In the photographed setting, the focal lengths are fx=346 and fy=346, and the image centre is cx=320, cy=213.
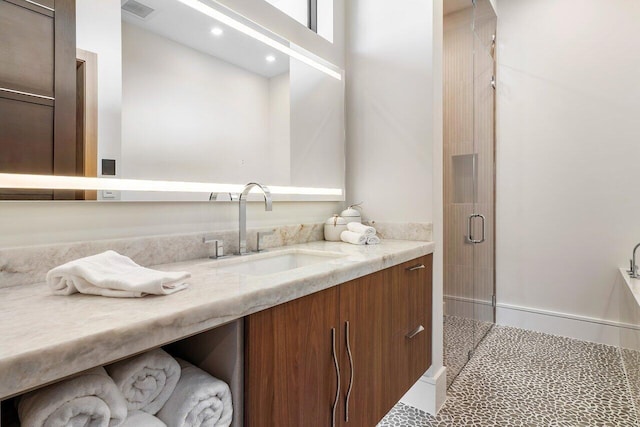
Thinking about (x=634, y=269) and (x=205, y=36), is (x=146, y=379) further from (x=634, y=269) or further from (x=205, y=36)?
(x=634, y=269)

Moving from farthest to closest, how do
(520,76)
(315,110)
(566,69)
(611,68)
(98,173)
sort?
(520,76)
(566,69)
(611,68)
(315,110)
(98,173)

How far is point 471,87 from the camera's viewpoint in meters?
2.33

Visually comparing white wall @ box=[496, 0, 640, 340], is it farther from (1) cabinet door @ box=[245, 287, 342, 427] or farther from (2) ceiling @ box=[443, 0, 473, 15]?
(1) cabinet door @ box=[245, 287, 342, 427]

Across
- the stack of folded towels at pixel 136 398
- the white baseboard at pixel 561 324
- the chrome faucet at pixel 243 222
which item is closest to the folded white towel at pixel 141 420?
the stack of folded towels at pixel 136 398

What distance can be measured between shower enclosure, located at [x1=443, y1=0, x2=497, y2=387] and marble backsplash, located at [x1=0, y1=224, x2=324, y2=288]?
1.05 meters

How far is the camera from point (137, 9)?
120cm

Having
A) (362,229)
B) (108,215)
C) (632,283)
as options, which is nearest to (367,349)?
(362,229)

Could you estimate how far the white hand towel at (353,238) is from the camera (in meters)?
1.73

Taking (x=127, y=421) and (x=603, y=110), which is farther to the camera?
(x=603, y=110)

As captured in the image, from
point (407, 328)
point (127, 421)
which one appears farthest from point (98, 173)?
point (407, 328)

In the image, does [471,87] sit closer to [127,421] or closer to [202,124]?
[202,124]

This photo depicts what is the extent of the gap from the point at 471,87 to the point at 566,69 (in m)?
1.05

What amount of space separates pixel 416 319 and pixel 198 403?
3.82 feet

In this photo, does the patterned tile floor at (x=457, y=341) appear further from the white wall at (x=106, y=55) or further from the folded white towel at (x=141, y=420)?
the white wall at (x=106, y=55)
